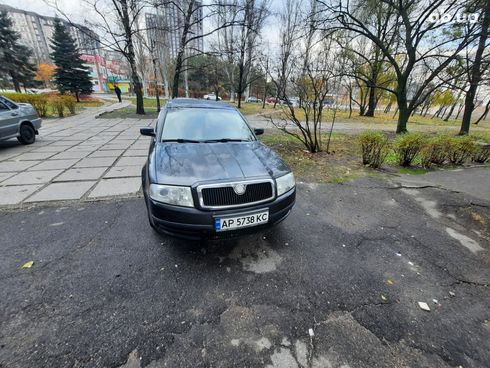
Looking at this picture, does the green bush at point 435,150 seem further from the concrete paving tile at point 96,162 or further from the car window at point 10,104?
the car window at point 10,104

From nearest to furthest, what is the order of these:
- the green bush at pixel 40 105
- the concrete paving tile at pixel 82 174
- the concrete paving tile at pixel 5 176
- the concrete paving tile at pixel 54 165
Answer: the concrete paving tile at pixel 5 176 → the concrete paving tile at pixel 82 174 → the concrete paving tile at pixel 54 165 → the green bush at pixel 40 105

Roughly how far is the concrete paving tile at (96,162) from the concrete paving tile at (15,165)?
3.38ft

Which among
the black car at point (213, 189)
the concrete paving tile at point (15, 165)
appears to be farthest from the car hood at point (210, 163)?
the concrete paving tile at point (15, 165)

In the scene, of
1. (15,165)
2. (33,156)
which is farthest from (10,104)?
(15,165)

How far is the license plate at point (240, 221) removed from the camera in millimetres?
2070

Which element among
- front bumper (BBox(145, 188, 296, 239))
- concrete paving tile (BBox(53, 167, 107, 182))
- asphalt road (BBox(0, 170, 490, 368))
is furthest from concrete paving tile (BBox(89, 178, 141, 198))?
front bumper (BBox(145, 188, 296, 239))

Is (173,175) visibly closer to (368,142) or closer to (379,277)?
(379,277)

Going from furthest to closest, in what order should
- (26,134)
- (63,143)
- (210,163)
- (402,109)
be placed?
(402,109) → (63,143) → (26,134) → (210,163)

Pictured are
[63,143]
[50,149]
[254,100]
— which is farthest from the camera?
[254,100]

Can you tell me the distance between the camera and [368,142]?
556cm

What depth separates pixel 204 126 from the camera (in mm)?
3350

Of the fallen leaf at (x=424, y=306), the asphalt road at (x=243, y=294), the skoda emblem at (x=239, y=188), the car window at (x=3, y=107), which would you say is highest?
the skoda emblem at (x=239, y=188)

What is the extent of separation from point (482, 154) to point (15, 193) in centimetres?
1071

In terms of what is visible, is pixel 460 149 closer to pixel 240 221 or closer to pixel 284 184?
pixel 284 184
